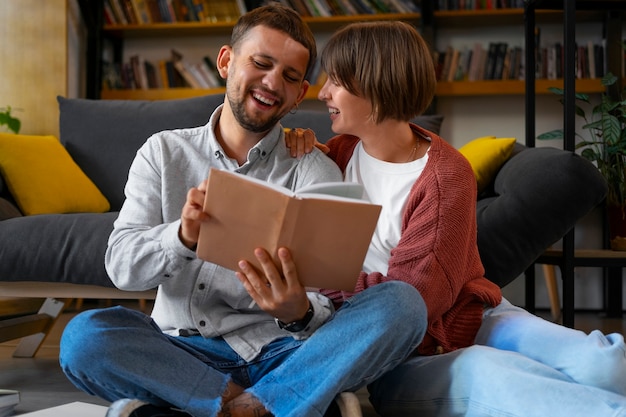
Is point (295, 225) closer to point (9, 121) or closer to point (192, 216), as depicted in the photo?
point (192, 216)

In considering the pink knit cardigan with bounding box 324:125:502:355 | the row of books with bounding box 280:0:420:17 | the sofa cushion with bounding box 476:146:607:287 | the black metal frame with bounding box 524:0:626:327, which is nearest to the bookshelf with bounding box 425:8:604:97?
the row of books with bounding box 280:0:420:17

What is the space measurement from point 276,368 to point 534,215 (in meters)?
1.02

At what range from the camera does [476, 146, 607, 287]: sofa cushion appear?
6.89 ft

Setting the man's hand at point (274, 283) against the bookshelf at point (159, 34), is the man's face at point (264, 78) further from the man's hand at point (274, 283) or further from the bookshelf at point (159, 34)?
the bookshelf at point (159, 34)

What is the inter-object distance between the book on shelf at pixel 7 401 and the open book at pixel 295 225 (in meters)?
0.78

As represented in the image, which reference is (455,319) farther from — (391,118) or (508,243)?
(508,243)

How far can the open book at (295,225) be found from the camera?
1173mm

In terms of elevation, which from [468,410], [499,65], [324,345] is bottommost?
[468,410]

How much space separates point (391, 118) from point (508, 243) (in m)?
0.64

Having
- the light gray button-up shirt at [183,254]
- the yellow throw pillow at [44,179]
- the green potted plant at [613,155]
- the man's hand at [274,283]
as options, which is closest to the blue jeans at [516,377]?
the light gray button-up shirt at [183,254]

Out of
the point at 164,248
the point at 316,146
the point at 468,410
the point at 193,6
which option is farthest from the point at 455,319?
the point at 193,6

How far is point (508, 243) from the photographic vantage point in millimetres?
2107

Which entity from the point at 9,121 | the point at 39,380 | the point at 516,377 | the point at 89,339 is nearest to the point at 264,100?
the point at 89,339

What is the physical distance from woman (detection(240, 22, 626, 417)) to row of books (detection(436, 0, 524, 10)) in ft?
8.36
